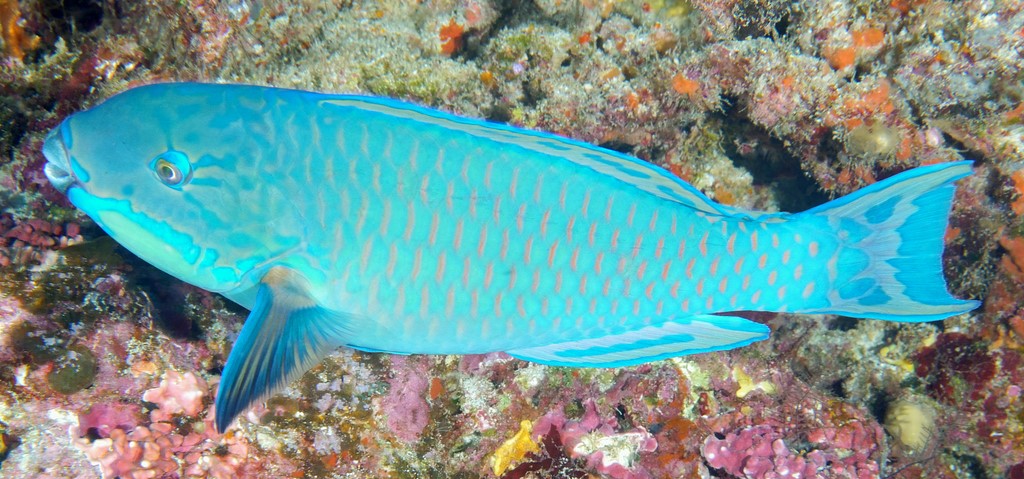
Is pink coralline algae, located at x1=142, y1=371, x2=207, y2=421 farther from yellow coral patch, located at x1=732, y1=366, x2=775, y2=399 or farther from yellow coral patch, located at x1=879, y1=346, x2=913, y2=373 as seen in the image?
yellow coral patch, located at x1=879, y1=346, x2=913, y2=373

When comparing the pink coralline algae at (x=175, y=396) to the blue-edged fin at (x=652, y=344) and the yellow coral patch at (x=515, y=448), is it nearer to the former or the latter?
the yellow coral patch at (x=515, y=448)

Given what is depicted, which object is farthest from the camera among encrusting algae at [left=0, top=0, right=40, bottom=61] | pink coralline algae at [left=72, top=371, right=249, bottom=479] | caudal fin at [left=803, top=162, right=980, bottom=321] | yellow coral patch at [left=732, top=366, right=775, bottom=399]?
yellow coral patch at [left=732, top=366, right=775, bottom=399]

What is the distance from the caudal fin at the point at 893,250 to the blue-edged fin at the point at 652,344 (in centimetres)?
49

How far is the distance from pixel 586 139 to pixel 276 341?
2.37 m

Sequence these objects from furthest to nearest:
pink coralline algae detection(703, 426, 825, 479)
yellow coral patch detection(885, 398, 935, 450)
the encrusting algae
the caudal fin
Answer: yellow coral patch detection(885, 398, 935, 450) < pink coralline algae detection(703, 426, 825, 479) < the encrusting algae < the caudal fin

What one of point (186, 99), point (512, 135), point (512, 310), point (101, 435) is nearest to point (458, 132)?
point (512, 135)

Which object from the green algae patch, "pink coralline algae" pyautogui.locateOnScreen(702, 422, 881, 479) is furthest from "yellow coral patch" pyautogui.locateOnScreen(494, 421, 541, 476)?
the green algae patch

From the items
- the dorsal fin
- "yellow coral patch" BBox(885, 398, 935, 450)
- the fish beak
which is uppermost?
the dorsal fin

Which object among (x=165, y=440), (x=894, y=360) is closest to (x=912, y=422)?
(x=894, y=360)

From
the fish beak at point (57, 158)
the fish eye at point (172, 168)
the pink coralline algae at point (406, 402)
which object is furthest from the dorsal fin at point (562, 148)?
the pink coralline algae at point (406, 402)

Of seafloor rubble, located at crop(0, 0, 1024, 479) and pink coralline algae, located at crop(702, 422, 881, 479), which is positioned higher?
seafloor rubble, located at crop(0, 0, 1024, 479)

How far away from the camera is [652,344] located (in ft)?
7.83

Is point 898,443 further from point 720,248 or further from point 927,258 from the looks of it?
point 720,248

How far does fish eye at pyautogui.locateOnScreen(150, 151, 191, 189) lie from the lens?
181cm
